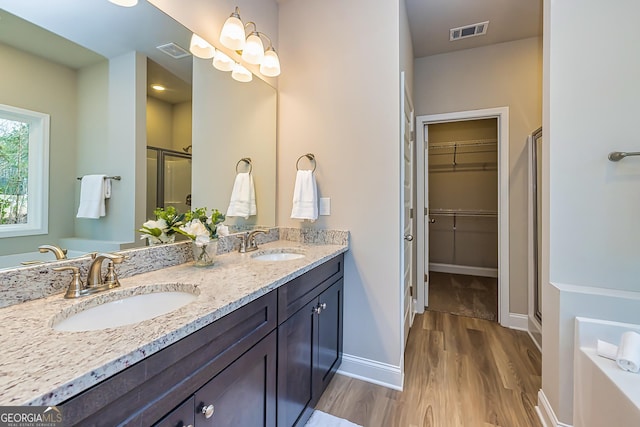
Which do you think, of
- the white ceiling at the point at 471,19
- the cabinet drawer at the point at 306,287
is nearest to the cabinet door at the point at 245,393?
the cabinet drawer at the point at 306,287

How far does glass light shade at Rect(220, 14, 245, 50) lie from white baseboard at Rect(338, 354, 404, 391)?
2.19m

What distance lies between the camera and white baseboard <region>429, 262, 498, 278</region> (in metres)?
4.37

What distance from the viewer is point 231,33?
162 centimetres

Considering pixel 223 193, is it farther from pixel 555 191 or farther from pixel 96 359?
pixel 555 191

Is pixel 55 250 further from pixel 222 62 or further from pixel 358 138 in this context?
pixel 358 138

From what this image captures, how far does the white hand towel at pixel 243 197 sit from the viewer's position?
1.90 meters

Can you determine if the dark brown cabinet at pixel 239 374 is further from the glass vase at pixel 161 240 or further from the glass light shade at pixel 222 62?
the glass light shade at pixel 222 62

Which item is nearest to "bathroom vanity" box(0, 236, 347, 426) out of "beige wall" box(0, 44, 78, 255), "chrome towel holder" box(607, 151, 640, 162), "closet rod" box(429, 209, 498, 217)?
"beige wall" box(0, 44, 78, 255)

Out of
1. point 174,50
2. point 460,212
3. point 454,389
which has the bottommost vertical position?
point 454,389

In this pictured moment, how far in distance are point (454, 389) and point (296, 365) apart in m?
1.17

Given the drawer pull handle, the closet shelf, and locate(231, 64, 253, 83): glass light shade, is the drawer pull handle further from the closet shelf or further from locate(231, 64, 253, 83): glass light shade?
the closet shelf

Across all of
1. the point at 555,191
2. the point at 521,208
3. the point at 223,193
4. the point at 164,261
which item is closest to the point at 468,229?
the point at 521,208

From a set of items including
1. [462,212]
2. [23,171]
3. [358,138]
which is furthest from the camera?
[462,212]

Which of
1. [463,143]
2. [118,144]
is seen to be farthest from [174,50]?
[463,143]
